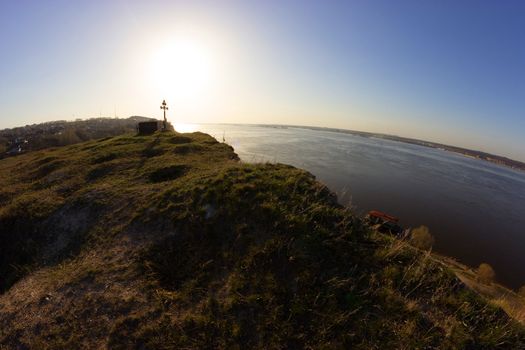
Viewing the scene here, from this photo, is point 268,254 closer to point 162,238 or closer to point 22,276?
point 162,238

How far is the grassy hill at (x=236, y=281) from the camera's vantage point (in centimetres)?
541

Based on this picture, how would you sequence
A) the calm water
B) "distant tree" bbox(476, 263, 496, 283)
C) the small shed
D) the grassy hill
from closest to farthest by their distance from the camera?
the grassy hill, "distant tree" bbox(476, 263, 496, 283), the small shed, the calm water

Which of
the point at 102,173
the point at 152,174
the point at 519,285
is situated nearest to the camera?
the point at 152,174

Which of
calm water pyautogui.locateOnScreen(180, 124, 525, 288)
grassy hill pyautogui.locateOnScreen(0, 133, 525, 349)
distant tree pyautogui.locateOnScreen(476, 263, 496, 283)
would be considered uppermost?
grassy hill pyautogui.locateOnScreen(0, 133, 525, 349)

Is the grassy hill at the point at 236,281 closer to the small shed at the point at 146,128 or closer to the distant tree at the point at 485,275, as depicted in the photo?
the small shed at the point at 146,128

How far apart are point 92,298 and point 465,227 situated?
52.3m

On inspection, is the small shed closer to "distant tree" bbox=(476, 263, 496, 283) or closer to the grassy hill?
the grassy hill

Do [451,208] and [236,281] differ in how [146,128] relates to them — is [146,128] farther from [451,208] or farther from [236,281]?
[451,208]

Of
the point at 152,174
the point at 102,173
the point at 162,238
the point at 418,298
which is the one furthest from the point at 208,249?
the point at 102,173

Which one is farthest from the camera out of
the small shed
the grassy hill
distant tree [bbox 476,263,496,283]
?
the small shed

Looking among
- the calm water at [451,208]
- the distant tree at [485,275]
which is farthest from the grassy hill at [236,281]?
the distant tree at [485,275]

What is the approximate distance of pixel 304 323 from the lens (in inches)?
220

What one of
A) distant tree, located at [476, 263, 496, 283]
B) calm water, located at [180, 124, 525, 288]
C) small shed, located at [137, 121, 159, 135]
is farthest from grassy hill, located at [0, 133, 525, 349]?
distant tree, located at [476, 263, 496, 283]

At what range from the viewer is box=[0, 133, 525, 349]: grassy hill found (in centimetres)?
541
